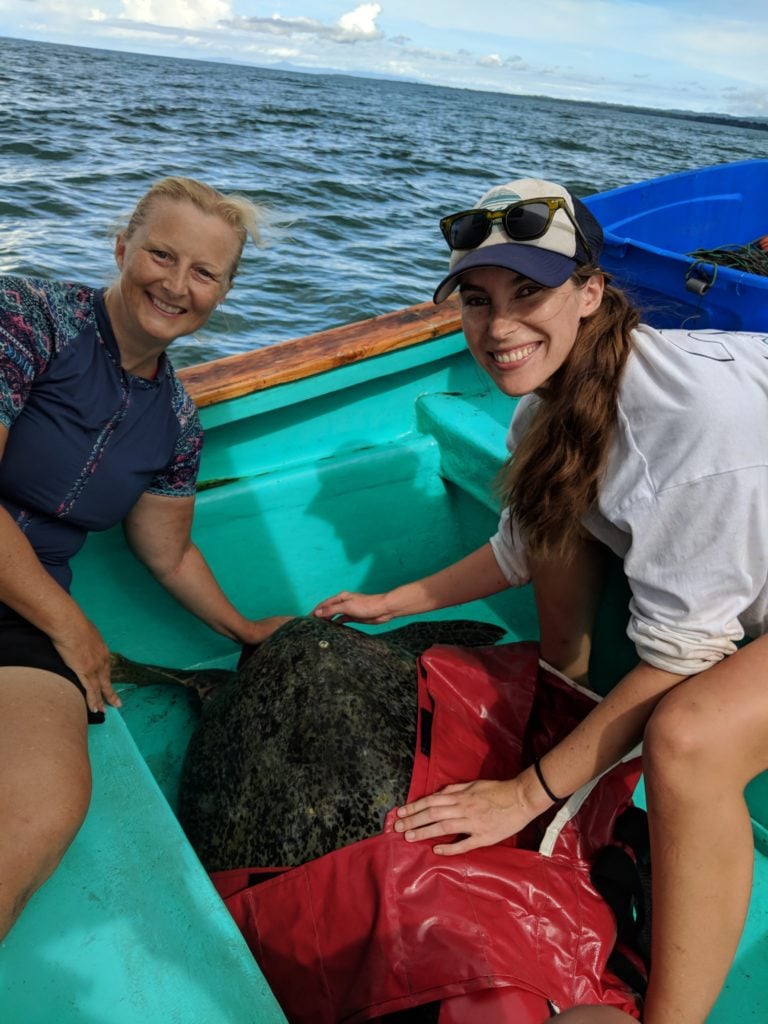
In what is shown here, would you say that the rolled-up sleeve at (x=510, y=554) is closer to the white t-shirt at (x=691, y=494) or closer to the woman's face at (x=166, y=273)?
the white t-shirt at (x=691, y=494)

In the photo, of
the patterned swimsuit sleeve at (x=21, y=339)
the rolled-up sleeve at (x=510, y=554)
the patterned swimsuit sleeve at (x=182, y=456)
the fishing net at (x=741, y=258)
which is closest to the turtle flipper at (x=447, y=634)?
the rolled-up sleeve at (x=510, y=554)

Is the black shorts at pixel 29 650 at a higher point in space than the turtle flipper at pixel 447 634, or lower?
higher

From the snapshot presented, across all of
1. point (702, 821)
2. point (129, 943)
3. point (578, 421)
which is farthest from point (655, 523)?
point (129, 943)

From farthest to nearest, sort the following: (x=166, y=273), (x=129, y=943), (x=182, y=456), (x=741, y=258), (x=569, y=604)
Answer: (x=741, y=258)
(x=182, y=456)
(x=569, y=604)
(x=166, y=273)
(x=129, y=943)

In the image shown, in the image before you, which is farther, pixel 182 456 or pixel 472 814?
pixel 182 456

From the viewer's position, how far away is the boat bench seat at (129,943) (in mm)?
1254

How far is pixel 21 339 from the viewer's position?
6.07ft

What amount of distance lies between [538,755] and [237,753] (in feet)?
2.47

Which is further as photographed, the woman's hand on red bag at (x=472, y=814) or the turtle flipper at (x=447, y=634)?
the turtle flipper at (x=447, y=634)

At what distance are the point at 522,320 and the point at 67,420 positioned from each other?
1105mm

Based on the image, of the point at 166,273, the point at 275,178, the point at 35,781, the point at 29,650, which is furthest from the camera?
the point at 275,178

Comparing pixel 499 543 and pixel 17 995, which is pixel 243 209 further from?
pixel 17 995

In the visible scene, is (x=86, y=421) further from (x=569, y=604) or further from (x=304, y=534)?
(x=569, y=604)

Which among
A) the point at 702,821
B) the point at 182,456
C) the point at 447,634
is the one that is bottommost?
the point at 447,634
